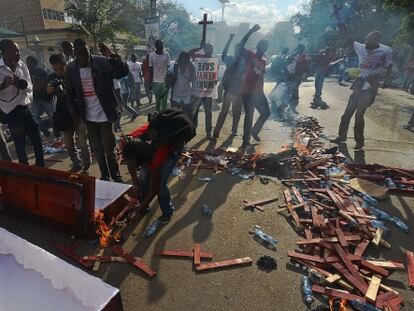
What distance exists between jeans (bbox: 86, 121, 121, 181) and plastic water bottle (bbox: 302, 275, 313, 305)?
3.49 meters

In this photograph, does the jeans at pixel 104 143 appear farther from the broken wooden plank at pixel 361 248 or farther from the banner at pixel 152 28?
the banner at pixel 152 28

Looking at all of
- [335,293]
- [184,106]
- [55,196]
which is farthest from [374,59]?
[55,196]

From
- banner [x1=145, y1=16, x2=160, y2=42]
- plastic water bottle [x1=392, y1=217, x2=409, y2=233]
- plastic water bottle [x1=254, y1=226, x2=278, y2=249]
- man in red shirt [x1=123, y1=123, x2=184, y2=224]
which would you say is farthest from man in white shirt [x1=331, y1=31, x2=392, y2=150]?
banner [x1=145, y1=16, x2=160, y2=42]

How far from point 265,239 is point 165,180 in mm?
1549

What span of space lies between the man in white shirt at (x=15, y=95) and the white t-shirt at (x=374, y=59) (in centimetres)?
698

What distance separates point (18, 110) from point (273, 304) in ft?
16.4

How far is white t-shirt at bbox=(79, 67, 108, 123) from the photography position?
15.1 ft

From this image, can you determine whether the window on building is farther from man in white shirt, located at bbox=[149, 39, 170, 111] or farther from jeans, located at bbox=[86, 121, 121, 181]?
jeans, located at bbox=[86, 121, 121, 181]

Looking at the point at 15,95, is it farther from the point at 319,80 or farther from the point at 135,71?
the point at 319,80

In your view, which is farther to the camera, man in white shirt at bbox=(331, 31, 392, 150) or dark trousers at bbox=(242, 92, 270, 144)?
dark trousers at bbox=(242, 92, 270, 144)

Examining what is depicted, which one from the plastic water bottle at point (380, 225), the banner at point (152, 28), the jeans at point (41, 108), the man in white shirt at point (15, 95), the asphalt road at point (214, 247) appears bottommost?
the asphalt road at point (214, 247)

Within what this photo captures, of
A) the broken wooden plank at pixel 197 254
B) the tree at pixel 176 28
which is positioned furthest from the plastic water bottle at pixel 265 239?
the tree at pixel 176 28

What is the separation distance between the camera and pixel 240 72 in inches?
289

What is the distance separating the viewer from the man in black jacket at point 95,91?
15.0ft
